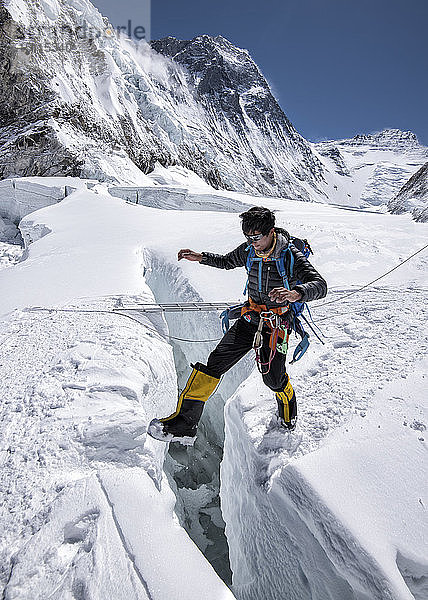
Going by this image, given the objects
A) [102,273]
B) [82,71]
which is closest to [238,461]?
[102,273]

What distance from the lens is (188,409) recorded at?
95.1 inches

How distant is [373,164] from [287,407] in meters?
148

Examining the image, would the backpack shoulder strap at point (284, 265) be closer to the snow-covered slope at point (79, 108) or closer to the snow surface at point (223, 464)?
the snow surface at point (223, 464)

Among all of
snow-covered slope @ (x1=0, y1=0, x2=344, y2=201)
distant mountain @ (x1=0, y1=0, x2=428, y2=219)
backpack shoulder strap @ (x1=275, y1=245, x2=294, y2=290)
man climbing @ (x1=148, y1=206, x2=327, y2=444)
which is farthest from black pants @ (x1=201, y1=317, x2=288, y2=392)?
snow-covered slope @ (x1=0, y1=0, x2=344, y2=201)

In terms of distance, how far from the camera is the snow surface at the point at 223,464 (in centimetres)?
162

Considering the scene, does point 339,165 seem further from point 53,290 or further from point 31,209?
point 53,290

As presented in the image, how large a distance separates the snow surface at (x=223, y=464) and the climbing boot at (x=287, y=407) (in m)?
0.09

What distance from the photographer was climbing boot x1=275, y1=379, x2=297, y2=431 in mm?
2336

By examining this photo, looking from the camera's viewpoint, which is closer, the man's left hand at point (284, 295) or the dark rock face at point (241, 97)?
the man's left hand at point (284, 295)

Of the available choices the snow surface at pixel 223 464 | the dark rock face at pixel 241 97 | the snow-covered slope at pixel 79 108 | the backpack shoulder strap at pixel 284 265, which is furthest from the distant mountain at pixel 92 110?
the backpack shoulder strap at pixel 284 265

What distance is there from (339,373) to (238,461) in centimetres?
112

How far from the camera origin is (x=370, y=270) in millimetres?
5602

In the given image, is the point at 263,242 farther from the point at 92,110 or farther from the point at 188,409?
the point at 92,110

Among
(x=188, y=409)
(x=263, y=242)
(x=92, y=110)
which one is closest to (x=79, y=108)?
(x=92, y=110)
